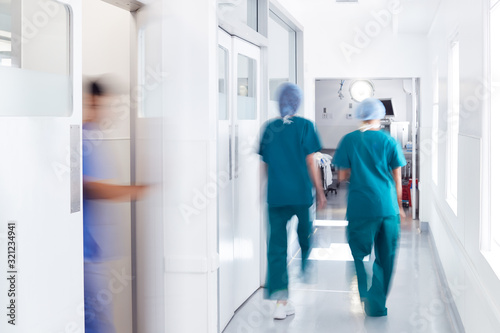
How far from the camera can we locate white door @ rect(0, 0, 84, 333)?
79.9 inches

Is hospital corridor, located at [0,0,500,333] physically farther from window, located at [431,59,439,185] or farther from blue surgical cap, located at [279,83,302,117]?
window, located at [431,59,439,185]

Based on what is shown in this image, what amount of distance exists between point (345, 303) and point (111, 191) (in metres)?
2.38

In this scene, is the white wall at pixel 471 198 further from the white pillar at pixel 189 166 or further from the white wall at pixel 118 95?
the white wall at pixel 118 95

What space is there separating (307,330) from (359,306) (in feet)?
2.34

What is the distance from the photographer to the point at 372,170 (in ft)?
13.4

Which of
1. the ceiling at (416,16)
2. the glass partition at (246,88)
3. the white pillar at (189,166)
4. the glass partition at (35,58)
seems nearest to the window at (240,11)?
the glass partition at (246,88)

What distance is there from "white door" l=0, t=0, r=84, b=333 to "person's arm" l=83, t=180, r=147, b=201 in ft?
1.19

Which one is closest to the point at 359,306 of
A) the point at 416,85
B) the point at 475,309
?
the point at 475,309

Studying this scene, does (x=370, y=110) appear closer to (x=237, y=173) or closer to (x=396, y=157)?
(x=396, y=157)

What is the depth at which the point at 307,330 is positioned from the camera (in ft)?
13.1

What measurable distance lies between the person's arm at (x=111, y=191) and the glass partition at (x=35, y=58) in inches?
21.8

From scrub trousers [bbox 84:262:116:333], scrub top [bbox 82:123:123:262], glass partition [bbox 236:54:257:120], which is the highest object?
glass partition [bbox 236:54:257:120]

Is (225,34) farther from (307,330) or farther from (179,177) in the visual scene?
(307,330)

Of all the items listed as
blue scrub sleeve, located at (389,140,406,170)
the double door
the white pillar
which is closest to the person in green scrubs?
the double door
